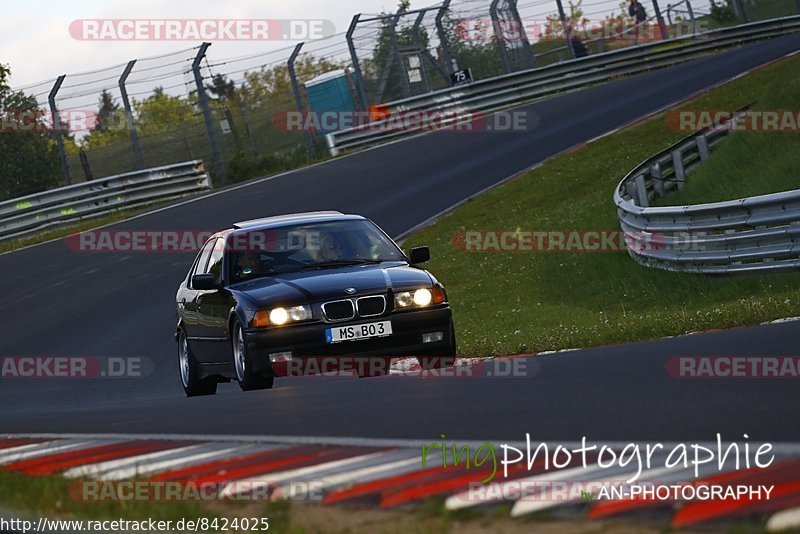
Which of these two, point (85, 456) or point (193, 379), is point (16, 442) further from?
point (193, 379)

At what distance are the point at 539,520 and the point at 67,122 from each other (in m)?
26.3

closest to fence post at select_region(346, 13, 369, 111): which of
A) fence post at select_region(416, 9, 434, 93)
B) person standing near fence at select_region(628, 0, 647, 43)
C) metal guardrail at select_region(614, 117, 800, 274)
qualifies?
fence post at select_region(416, 9, 434, 93)

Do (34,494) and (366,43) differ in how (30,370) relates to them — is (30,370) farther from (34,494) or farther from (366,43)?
(366,43)

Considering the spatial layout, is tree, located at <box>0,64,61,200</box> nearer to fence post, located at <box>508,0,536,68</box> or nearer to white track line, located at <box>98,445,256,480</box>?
fence post, located at <box>508,0,536,68</box>

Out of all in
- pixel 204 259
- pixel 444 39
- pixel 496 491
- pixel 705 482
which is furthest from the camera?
pixel 444 39

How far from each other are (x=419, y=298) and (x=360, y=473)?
5.01m

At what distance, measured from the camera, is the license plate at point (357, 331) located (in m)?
10.0

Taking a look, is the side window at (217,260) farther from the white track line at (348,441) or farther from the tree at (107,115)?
the tree at (107,115)

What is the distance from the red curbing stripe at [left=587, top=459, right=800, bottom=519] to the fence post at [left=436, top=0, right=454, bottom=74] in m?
31.4

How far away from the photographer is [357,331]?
10.0m

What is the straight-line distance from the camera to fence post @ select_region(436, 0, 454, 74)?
35.1 meters

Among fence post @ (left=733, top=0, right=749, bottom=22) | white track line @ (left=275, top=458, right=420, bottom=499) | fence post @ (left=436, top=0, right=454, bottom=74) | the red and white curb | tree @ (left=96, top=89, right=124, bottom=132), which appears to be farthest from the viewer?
fence post @ (left=733, top=0, right=749, bottom=22)

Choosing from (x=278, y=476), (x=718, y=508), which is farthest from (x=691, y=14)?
(x=718, y=508)

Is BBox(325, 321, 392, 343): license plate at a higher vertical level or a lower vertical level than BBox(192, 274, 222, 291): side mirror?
lower
